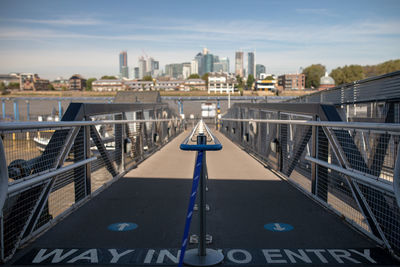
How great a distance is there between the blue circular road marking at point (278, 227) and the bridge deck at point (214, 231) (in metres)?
0.02

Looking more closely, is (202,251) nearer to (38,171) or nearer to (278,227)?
(278,227)

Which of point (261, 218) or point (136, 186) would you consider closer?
point (261, 218)

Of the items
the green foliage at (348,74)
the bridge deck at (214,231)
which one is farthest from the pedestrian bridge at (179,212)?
the green foliage at (348,74)

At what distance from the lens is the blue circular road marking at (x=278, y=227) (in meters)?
4.06

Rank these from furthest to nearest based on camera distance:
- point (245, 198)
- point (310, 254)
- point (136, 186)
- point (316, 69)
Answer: point (316, 69) → point (136, 186) → point (245, 198) → point (310, 254)

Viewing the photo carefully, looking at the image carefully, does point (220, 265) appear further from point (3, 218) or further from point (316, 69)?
point (316, 69)

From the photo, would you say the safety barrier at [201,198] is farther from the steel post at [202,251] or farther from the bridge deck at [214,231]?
the bridge deck at [214,231]

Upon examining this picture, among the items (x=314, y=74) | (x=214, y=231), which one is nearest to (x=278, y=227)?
(x=214, y=231)

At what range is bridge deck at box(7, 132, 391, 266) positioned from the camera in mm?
3307

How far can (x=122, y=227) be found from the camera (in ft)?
13.5

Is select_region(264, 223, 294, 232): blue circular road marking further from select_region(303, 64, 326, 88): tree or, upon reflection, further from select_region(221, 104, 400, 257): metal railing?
select_region(303, 64, 326, 88): tree

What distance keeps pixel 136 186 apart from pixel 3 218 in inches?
125

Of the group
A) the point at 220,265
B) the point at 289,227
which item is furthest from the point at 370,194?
the point at 220,265

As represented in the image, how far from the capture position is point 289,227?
4141 mm
